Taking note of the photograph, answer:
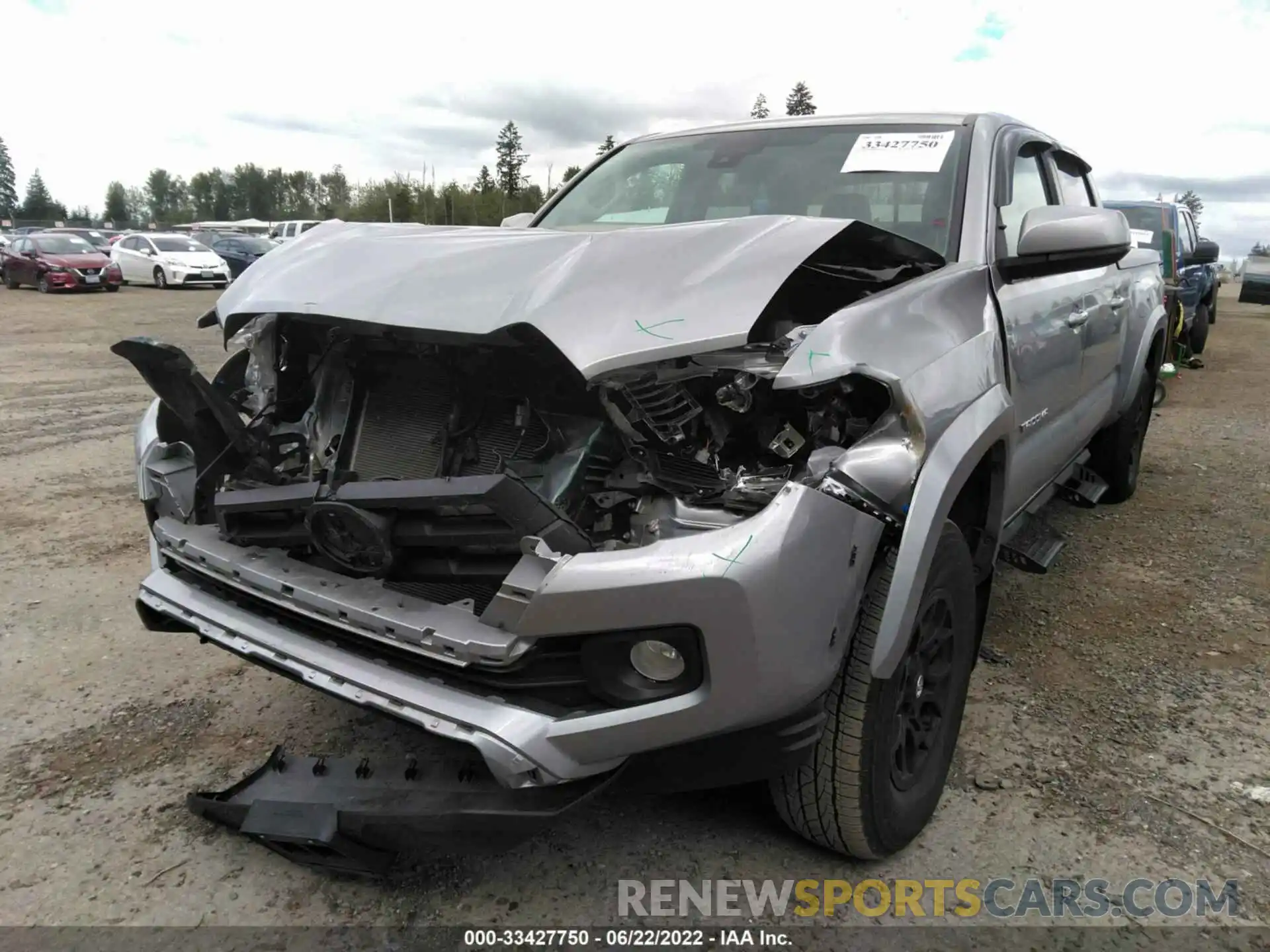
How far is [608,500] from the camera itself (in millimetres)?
2117

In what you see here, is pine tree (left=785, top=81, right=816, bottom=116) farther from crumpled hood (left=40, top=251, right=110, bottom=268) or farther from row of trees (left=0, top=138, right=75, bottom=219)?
row of trees (left=0, top=138, right=75, bottom=219)

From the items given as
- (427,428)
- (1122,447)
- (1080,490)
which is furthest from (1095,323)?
(427,428)

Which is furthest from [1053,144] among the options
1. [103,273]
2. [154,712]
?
[103,273]

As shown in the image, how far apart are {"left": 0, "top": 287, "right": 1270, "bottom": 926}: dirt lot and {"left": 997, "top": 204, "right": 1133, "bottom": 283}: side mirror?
1.44 metres

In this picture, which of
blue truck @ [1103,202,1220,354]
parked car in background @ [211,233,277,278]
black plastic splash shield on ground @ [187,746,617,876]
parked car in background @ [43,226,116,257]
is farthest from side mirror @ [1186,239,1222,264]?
parked car in background @ [43,226,116,257]

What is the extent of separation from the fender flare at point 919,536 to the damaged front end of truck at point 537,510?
0.06 metres

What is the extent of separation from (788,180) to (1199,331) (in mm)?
11476

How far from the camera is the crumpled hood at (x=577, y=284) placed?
192 cm

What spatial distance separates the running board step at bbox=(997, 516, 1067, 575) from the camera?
322cm

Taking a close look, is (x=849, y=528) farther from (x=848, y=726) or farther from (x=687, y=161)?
(x=687, y=161)

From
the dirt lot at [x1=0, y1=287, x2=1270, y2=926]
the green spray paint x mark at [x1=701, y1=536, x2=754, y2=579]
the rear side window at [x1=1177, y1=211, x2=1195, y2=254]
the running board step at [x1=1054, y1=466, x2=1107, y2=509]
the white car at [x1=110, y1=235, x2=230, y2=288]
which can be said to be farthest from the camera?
the white car at [x1=110, y1=235, x2=230, y2=288]

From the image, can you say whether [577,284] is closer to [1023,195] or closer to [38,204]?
[1023,195]

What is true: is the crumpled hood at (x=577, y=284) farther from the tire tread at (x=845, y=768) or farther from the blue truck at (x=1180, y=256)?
the blue truck at (x=1180, y=256)

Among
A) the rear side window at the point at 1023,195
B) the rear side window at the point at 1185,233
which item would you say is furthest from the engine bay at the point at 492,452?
the rear side window at the point at 1185,233
